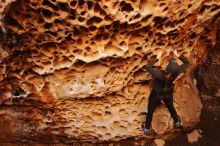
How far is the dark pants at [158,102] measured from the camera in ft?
14.8

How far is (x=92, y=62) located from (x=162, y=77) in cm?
93

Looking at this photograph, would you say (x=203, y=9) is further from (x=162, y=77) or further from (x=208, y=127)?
(x=208, y=127)

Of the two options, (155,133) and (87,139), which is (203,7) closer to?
(155,133)

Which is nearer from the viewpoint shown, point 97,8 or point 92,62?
point 97,8

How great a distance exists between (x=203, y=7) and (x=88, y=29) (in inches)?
62.6

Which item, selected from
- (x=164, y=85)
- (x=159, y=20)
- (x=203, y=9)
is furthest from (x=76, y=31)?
(x=203, y=9)

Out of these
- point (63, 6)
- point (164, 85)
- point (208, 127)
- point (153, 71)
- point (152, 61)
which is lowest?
point (208, 127)

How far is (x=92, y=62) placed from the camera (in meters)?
4.40

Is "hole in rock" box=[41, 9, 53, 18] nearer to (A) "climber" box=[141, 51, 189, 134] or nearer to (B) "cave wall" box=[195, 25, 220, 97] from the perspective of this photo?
(A) "climber" box=[141, 51, 189, 134]

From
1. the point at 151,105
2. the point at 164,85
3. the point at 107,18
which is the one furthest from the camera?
the point at 151,105

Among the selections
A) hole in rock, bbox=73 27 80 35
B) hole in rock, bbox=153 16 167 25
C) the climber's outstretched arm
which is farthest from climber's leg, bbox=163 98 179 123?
hole in rock, bbox=73 27 80 35

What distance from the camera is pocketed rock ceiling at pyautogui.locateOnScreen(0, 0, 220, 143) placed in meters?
4.02

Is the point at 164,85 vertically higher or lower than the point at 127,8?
lower

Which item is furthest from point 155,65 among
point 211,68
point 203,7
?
point 211,68
